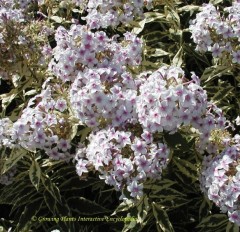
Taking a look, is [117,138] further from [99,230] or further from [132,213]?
[99,230]

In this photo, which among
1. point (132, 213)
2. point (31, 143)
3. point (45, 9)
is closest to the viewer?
point (31, 143)

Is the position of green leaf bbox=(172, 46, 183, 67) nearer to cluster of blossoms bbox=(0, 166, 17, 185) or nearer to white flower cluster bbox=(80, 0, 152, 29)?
white flower cluster bbox=(80, 0, 152, 29)

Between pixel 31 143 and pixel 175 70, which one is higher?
pixel 175 70

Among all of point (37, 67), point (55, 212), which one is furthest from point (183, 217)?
point (37, 67)

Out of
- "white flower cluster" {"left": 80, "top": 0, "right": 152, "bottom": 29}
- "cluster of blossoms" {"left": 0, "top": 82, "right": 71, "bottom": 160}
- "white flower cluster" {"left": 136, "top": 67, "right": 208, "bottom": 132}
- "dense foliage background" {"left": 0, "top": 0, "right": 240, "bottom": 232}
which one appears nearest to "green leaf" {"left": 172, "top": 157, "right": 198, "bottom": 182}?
"dense foliage background" {"left": 0, "top": 0, "right": 240, "bottom": 232}

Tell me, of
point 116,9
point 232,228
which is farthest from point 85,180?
point 116,9

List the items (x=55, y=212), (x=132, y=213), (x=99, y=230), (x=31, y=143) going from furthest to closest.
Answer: (x=99, y=230) → (x=55, y=212) → (x=132, y=213) → (x=31, y=143)

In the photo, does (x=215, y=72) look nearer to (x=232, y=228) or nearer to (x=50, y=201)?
(x=232, y=228)
